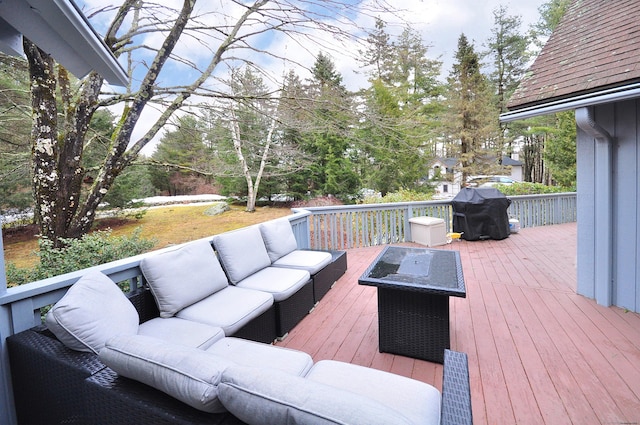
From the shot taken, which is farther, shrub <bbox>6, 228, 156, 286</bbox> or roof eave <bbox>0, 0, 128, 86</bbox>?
shrub <bbox>6, 228, 156, 286</bbox>

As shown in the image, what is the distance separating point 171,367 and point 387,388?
919mm

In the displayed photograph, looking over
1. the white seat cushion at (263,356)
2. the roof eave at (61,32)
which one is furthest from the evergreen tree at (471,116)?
the white seat cushion at (263,356)

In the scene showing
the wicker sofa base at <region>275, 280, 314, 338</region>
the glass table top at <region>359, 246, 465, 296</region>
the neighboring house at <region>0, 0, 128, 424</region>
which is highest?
the neighboring house at <region>0, 0, 128, 424</region>

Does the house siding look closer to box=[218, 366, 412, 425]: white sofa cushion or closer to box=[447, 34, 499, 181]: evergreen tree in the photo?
box=[218, 366, 412, 425]: white sofa cushion

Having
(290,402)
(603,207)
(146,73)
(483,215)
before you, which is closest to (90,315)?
(290,402)

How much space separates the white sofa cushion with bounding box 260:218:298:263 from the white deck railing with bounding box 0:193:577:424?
57 centimetres

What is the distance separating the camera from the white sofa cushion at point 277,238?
365cm

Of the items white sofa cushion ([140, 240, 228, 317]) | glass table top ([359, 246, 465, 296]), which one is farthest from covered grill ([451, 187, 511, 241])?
white sofa cushion ([140, 240, 228, 317])

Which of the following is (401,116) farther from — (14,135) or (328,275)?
(14,135)

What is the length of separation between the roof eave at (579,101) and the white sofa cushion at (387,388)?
3.21 metres

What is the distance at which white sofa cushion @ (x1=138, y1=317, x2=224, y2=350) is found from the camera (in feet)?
6.17

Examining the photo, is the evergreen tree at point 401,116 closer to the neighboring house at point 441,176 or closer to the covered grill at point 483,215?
the neighboring house at point 441,176

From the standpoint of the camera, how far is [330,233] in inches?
240

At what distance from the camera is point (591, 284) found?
3.48m
